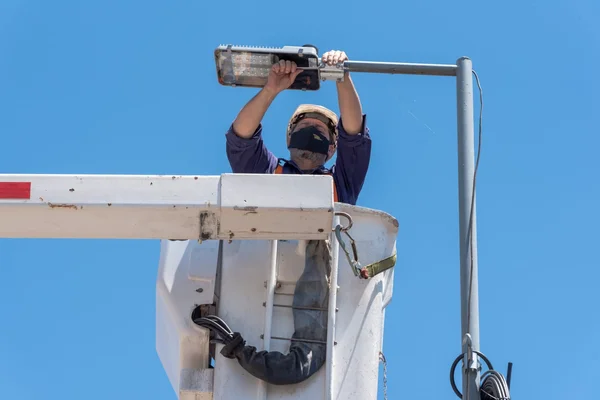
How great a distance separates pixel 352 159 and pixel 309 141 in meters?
0.30

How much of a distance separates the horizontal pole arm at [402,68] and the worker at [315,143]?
2.71ft

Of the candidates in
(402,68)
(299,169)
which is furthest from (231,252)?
(299,169)

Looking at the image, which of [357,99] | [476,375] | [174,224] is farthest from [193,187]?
[357,99]

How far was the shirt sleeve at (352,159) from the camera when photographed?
7.12m

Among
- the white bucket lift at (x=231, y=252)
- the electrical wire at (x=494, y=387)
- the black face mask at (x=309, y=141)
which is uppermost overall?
the black face mask at (x=309, y=141)

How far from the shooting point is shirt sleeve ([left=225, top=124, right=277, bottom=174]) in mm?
7090

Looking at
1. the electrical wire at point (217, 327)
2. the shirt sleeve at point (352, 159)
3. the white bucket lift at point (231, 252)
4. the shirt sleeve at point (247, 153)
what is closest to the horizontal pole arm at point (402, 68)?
the white bucket lift at point (231, 252)

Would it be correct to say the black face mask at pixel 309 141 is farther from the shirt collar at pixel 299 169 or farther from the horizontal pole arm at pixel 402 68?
the horizontal pole arm at pixel 402 68

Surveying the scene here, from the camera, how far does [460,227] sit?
5453 millimetres

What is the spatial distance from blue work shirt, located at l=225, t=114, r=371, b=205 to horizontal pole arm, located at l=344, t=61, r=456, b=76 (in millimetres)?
1187

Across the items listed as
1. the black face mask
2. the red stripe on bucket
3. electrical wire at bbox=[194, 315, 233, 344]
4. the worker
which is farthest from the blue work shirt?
the red stripe on bucket

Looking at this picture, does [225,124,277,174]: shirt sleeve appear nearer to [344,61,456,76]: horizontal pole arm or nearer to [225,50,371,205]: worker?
[225,50,371,205]: worker

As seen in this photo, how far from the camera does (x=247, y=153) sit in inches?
280

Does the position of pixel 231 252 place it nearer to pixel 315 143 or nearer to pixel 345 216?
pixel 345 216
